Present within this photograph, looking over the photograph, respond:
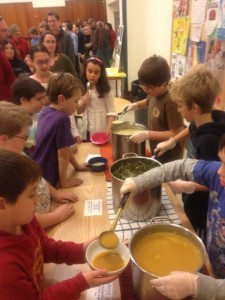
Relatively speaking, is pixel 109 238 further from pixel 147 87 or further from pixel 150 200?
pixel 147 87

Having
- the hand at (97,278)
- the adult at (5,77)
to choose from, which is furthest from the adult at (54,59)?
the hand at (97,278)

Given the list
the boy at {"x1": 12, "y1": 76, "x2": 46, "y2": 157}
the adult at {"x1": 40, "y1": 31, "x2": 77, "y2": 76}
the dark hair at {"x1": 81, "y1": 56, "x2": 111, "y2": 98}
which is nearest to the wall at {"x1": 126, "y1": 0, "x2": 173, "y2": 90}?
the adult at {"x1": 40, "y1": 31, "x2": 77, "y2": 76}

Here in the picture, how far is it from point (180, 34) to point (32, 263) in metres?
2.72

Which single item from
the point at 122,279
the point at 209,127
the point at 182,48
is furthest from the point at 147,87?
the point at 182,48

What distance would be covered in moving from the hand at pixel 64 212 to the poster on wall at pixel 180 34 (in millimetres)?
2191

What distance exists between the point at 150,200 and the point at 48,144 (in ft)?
1.92

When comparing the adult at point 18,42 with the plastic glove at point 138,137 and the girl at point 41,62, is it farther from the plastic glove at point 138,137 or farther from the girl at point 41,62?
the plastic glove at point 138,137

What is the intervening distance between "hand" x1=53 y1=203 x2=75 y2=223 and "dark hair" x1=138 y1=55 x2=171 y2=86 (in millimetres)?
828

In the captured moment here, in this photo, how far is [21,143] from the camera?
100 cm

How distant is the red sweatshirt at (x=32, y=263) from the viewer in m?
0.54

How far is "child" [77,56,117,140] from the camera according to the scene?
1.90 m

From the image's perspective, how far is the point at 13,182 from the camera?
0.57 metres

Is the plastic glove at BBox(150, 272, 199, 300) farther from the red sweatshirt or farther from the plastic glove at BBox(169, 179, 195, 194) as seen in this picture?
the plastic glove at BBox(169, 179, 195, 194)

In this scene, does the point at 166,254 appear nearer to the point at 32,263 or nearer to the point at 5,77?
the point at 32,263
